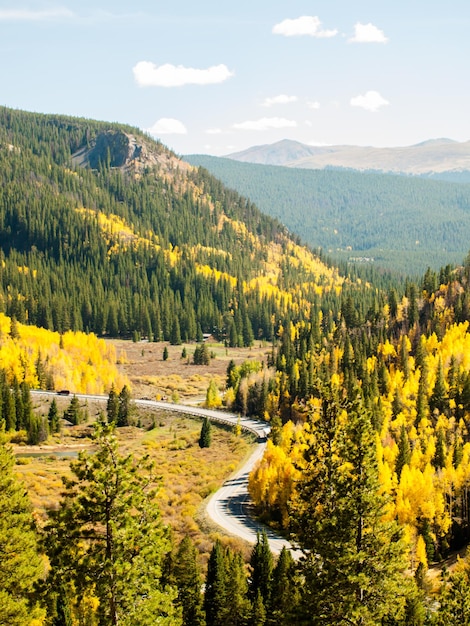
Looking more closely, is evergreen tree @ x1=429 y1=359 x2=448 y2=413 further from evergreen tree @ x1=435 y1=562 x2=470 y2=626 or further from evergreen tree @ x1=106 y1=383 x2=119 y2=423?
evergreen tree @ x1=435 y1=562 x2=470 y2=626

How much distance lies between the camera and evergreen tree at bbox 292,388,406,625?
96.2ft

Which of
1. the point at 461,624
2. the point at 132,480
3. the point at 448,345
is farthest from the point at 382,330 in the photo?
the point at 132,480

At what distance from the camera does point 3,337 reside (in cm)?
15612

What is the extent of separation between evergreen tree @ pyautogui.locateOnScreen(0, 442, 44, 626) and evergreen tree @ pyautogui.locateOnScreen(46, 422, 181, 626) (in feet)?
30.0

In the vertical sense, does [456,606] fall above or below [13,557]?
below

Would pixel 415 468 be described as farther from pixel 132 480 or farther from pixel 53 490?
pixel 132 480

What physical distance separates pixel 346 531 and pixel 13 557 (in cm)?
1815

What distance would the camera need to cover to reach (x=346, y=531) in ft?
98.1

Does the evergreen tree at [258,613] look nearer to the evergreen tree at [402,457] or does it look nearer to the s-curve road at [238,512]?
the s-curve road at [238,512]

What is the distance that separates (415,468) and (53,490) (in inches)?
1835

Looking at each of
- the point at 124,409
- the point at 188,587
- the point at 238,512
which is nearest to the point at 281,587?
the point at 188,587

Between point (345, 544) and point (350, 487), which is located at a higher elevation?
point (350, 487)

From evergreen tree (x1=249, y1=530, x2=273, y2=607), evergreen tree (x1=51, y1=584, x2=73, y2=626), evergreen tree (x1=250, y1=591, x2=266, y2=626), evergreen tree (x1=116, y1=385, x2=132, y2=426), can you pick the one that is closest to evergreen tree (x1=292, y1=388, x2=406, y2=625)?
evergreen tree (x1=51, y1=584, x2=73, y2=626)

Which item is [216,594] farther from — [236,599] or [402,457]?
[402,457]
